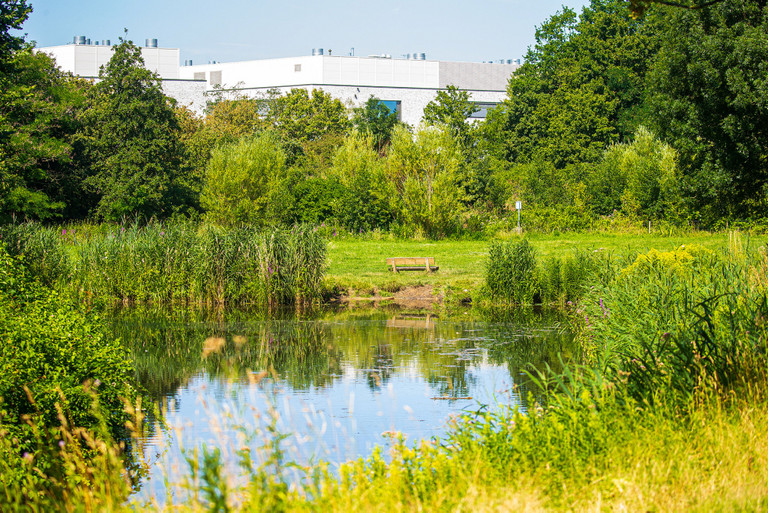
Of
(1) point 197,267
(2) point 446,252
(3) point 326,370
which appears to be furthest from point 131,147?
(3) point 326,370

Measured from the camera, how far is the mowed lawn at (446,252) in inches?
966

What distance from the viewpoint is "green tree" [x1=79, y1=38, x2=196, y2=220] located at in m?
42.9

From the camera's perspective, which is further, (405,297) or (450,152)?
(450,152)

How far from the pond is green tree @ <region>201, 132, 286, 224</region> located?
20008 millimetres

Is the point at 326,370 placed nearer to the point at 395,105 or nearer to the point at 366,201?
the point at 366,201

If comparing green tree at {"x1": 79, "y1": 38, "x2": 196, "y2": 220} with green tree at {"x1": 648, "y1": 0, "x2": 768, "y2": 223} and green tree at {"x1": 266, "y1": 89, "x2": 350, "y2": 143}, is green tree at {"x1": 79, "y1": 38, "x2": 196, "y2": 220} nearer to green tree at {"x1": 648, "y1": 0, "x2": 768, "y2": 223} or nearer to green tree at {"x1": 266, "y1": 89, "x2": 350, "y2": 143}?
green tree at {"x1": 266, "y1": 89, "x2": 350, "y2": 143}

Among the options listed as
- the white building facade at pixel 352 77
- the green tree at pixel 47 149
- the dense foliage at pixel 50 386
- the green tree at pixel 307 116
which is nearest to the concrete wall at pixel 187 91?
the white building facade at pixel 352 77

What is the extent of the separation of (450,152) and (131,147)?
55.0ft

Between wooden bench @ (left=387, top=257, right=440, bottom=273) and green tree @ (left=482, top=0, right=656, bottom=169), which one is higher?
green tree @ (left=482, top=0, right=656, bottom=169)

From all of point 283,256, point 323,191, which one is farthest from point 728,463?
point 323,191

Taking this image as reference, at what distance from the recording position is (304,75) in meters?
84.3

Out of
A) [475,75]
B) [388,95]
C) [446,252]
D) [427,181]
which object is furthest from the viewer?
[475,75]

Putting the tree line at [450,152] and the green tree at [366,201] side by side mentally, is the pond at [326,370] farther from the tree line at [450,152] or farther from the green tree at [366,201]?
the green tree at [366,201]

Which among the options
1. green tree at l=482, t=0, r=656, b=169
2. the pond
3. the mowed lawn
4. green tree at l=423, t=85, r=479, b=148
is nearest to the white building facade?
green tree at l=423, t=85, r=479, b=148
